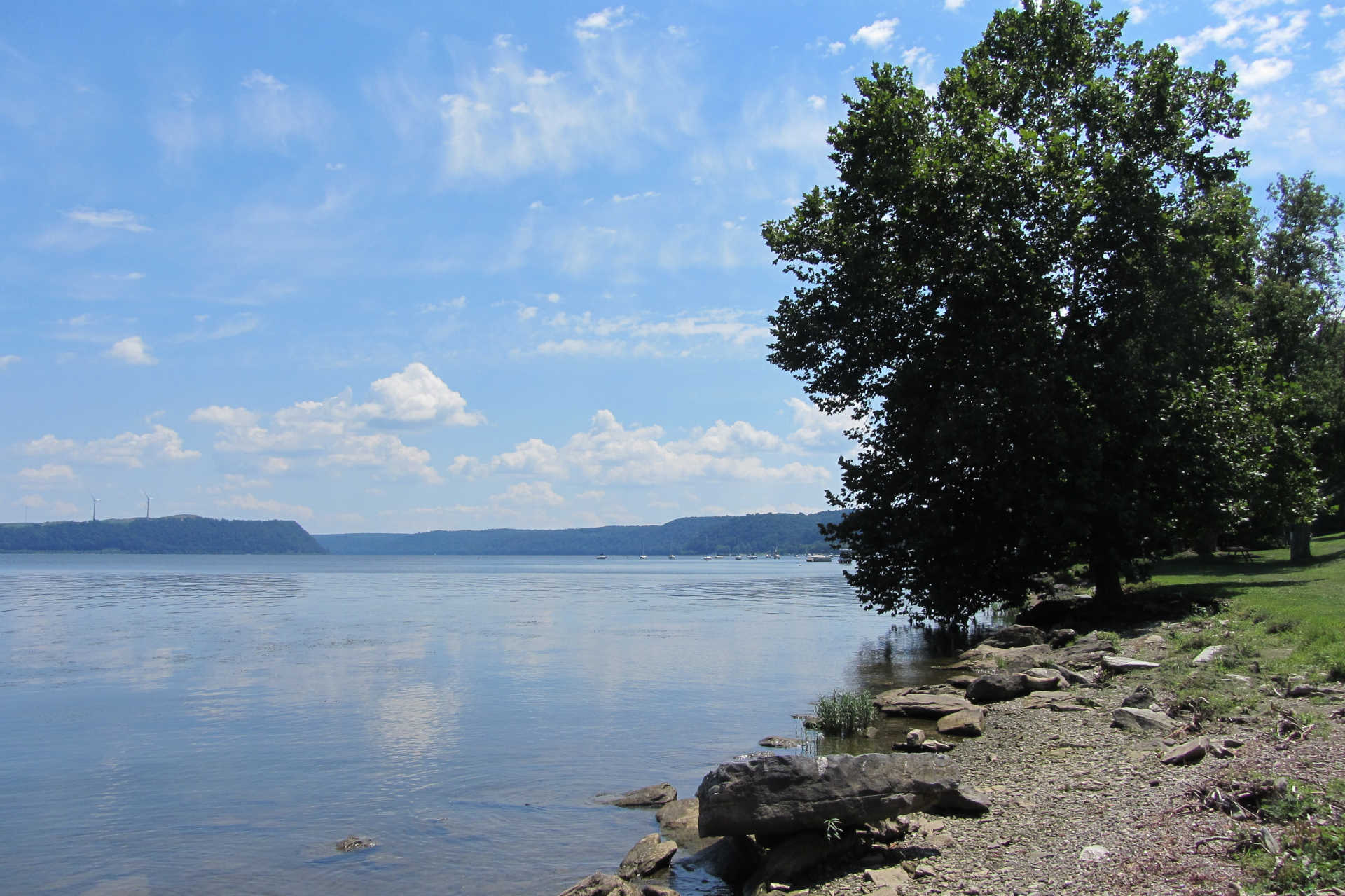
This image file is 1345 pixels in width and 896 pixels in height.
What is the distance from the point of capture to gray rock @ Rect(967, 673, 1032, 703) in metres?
19.1

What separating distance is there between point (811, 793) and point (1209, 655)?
12.0 m

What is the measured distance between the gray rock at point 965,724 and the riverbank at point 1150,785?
22 centimetres

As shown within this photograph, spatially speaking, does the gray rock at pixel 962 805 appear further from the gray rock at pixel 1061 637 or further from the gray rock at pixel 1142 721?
the gray rock at pixel 1061 637

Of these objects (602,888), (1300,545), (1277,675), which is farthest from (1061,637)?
(602,888)

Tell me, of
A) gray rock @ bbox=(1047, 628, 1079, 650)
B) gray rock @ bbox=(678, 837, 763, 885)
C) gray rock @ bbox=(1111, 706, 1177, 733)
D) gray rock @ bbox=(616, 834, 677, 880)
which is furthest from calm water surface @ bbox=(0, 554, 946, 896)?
gray rock @ bbox=(1111, 706, 1177, 733)

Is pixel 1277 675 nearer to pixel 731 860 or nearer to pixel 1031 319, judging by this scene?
pixel 731 860

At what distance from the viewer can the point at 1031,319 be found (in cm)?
2881

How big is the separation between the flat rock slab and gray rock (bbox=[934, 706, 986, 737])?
692 millimetres

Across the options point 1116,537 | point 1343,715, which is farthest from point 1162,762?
point 1116,537

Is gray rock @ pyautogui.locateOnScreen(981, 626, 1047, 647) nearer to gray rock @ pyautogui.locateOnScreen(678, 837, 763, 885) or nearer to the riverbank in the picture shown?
the riverbank

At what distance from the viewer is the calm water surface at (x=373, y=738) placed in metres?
12.2

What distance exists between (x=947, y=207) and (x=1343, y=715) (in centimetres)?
2019

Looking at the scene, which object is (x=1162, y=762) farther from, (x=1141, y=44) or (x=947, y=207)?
(x=1141, y=44)

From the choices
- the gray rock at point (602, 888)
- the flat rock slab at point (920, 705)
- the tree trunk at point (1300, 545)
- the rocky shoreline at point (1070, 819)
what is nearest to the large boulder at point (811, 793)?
the rocky shoreline at point (1070, 819)
